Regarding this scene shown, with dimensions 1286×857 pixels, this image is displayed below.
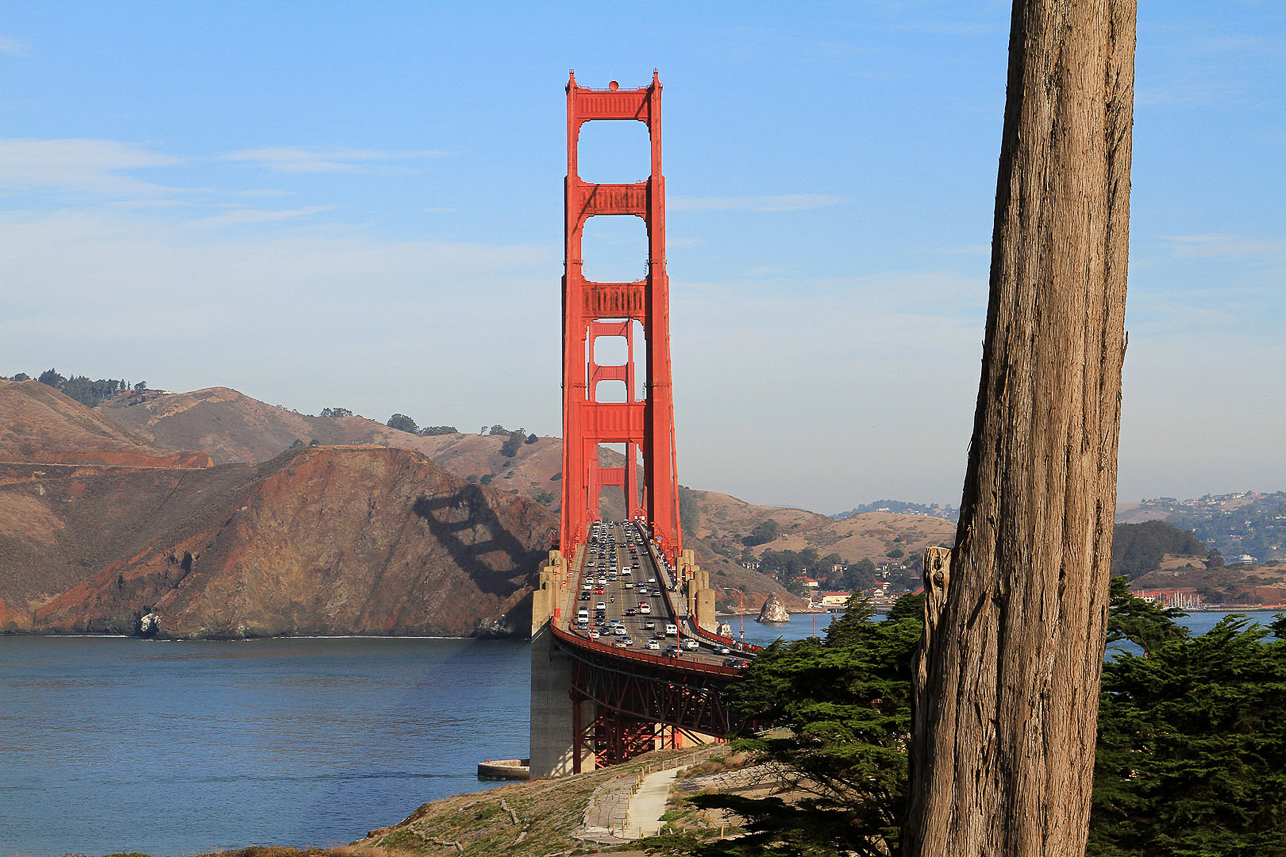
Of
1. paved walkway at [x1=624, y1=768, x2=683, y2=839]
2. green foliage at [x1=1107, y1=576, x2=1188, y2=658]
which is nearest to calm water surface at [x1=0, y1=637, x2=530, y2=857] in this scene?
paved walkway at [x1=624, y1=768, x2=683, y2=839]

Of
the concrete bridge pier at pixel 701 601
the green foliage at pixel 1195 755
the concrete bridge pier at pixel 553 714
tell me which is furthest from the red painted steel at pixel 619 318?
the green foliage at pixel 1195 755

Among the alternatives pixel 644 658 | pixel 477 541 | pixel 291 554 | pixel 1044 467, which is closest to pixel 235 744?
pixel 644 658

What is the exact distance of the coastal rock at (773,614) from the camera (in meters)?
174

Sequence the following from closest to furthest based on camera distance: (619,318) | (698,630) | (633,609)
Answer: (698,630) → (633,609) → (619,318)

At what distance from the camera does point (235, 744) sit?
77812 mm

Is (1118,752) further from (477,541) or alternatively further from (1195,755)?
(477,541)

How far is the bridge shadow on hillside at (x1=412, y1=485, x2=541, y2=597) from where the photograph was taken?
174 meters

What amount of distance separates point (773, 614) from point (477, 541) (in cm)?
4054

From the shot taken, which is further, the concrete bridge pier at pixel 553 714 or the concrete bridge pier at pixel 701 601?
the concrete bridge pier at pixel 701 601

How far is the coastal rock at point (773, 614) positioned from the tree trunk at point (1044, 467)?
6723 inches

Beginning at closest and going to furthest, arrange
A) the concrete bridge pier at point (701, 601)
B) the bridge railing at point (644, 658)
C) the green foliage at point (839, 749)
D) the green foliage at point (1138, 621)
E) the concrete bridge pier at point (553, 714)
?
the green foliage at point (839, 749) < the green foliage at point (1138, 621) < the bridge railing at point (644, 658) < the concrete bridge pier at point (553, 714) < the concrete bridge pier at point (701, 601)

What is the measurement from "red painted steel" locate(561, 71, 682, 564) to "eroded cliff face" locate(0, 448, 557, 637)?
75807 mm

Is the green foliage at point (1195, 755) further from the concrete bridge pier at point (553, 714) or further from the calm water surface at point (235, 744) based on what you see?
the concrete bridge pier at point (553, 714)

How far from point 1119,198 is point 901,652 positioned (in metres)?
Result: 10.9
